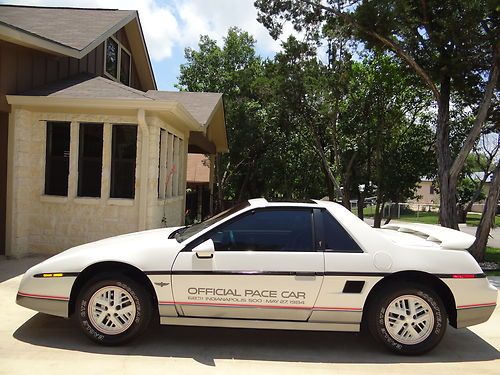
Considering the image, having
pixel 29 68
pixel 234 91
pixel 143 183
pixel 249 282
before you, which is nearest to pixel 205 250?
pixel 249 282

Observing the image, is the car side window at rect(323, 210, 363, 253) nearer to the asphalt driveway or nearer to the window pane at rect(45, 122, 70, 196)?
the asphalt driveway

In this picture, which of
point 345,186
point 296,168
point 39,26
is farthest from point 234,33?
point 39,26

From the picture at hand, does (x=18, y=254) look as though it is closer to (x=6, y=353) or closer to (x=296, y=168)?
(x=6, y=353)

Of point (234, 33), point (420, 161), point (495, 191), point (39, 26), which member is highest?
point (234, 33)

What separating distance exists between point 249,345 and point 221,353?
1.17ft

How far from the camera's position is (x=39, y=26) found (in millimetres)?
11305

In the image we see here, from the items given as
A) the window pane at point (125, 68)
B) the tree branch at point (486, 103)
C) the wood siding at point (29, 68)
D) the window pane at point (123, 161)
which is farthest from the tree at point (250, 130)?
the window pane at point (123, 161)

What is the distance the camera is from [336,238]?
462cm

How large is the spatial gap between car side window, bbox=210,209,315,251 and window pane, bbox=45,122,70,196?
19.5 ft

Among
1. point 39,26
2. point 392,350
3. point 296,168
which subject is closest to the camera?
point 392,350

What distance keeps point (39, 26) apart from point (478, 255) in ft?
38.7

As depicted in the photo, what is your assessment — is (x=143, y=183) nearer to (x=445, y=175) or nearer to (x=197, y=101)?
(x=197, y=101)

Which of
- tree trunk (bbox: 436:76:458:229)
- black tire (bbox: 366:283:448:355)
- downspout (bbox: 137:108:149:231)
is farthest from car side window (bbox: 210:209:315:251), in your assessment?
tree trunk (bbox: 436:76:458:229)

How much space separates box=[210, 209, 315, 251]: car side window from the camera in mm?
4586
